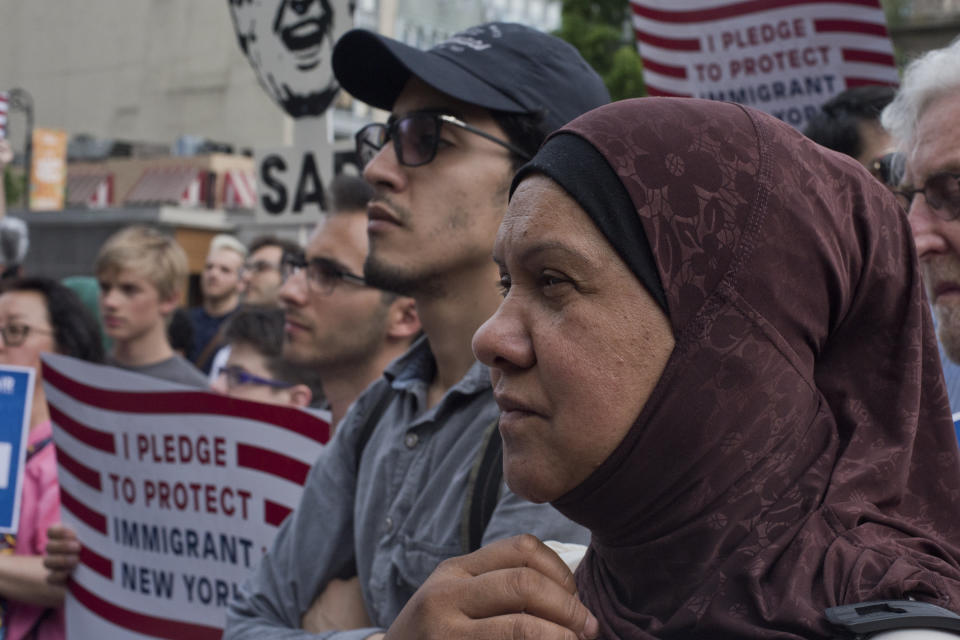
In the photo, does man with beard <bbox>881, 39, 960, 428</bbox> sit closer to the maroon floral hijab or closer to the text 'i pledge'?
the maroon floral hijab

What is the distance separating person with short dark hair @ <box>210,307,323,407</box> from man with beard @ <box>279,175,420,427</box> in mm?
655

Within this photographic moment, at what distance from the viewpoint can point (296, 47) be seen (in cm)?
670

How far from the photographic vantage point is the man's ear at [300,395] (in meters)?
5.01

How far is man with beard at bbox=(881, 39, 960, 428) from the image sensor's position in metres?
2.87

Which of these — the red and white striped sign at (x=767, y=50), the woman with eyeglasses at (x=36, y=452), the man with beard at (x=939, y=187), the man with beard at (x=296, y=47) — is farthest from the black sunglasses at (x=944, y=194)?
the man with beard at (x=296, y=47)

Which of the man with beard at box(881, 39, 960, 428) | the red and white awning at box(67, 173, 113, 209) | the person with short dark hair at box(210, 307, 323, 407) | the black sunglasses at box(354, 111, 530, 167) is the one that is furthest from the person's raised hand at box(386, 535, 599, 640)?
the red and white awning at box(67, 173, 113, 209)

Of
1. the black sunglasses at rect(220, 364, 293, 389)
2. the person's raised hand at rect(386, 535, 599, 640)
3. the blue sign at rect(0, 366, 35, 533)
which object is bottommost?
the blue sign at rect(0, 366, 35, 533)

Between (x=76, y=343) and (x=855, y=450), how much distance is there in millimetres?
4407

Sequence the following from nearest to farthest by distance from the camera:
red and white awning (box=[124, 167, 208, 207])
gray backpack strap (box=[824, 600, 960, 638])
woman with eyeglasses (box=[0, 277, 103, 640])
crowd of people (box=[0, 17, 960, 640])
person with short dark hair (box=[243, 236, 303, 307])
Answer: gray backpack strap (box=[824, 600, 960, 638]) < crowd of people (box=[0, 17, 960, 640]) < woman with eyeglasses (box=[0, 277, 103, 640]) < person with short dark hair (box=[243, 236, 303, 307]) < red and white awning (box=[124, 167, 208, 207])

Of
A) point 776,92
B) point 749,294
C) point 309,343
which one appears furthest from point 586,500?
point 776,92

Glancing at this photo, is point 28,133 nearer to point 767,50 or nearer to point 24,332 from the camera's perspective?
point 24,332

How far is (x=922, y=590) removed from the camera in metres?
1.53

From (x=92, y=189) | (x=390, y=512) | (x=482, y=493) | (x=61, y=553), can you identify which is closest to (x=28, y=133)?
(x=92, y=189)

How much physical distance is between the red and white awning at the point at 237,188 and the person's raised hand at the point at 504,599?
138 ft
